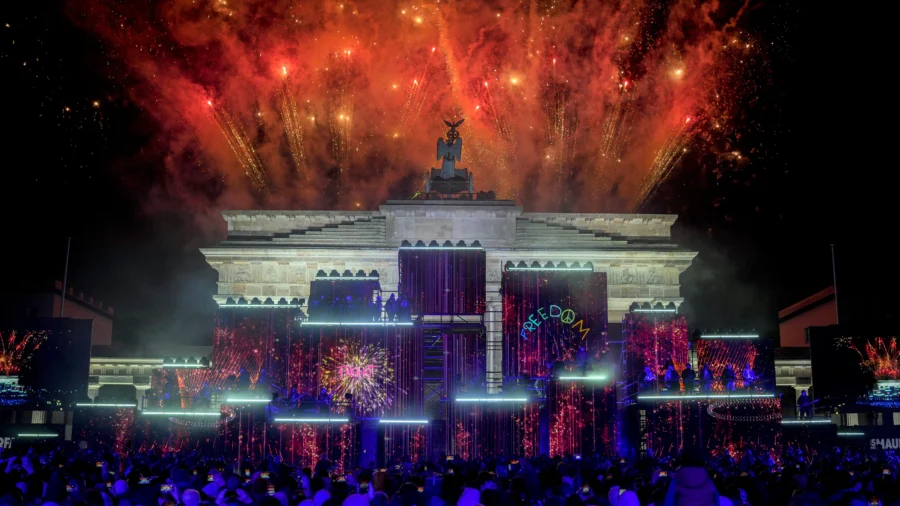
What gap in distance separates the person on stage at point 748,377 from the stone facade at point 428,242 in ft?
52.9

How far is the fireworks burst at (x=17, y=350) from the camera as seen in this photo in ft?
99.7

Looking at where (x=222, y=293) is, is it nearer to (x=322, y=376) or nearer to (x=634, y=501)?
(x=322, y=376)

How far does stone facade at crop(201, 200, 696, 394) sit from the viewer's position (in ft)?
144

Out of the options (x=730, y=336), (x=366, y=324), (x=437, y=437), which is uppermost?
(x=366, y=324)

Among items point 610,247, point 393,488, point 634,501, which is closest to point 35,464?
point 393,488

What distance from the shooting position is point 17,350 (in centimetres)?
3055

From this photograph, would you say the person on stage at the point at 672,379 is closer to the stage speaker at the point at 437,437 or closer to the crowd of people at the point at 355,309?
the stage speaker at the point at 437,437

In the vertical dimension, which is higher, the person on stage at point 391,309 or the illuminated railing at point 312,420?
the person on stage at point 391,309

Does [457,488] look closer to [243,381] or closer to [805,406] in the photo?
[243,381]

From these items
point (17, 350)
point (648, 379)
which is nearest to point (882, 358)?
point (648, 379)

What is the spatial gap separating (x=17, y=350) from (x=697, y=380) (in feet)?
70.9

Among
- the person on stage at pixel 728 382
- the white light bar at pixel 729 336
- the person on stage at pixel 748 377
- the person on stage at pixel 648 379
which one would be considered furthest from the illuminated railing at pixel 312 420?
the person on stage at pixel 748 377

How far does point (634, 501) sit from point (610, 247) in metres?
33.7

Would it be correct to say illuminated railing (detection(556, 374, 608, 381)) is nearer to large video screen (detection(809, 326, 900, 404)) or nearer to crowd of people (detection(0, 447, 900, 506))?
large video screen (detection(809, 326, 900, 404))
